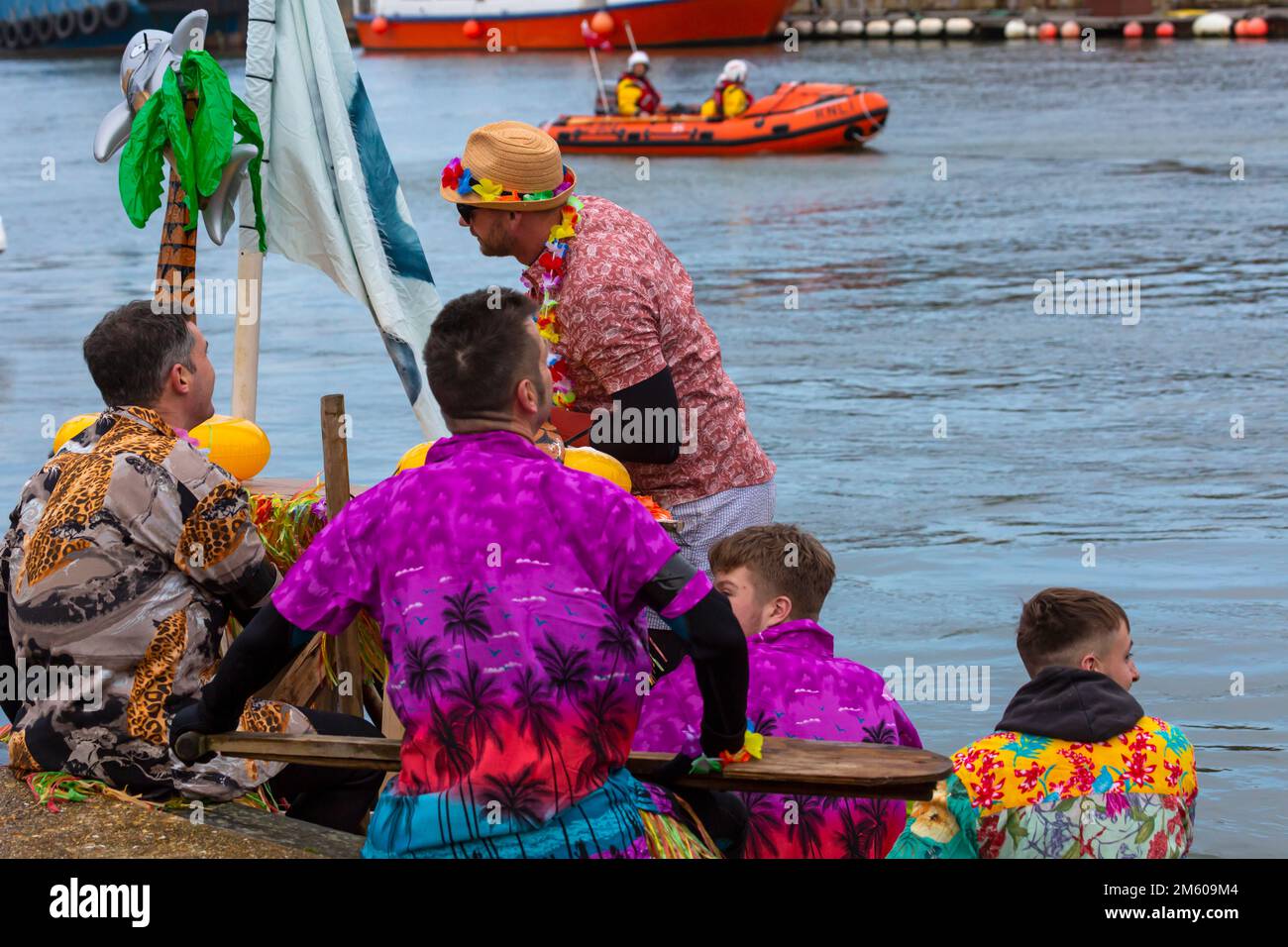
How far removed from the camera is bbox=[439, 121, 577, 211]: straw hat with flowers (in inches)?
171

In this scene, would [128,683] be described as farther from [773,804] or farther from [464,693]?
[773,804]

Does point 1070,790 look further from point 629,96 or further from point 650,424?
point 629,96

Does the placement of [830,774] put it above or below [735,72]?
below

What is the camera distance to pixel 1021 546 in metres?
8.41

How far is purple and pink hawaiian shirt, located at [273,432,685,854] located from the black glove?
51cm

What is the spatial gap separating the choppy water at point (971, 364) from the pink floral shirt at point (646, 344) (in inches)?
66.6

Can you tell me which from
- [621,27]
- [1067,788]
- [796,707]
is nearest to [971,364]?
[796,707]

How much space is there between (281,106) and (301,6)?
11.8 inches

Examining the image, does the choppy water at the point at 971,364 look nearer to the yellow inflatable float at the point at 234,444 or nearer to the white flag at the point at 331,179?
the white flag at the point at 331,179

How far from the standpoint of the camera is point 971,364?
1312 centimetres

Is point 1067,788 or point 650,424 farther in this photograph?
point 650,424

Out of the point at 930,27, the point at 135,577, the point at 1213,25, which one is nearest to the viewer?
the point at 135,577

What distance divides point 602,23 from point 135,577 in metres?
56.6

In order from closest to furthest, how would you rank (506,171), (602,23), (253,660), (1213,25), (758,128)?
(253,660), (506,171), (758,128), (1213,25), (602,23)
